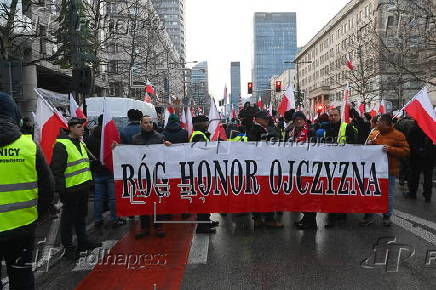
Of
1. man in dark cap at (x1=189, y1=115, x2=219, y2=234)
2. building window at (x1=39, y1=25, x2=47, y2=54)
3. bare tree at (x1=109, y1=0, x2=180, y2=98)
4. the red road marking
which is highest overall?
bare tree at (x1=109, y1=0, x2=180, y2=98)

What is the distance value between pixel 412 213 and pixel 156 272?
5125mm

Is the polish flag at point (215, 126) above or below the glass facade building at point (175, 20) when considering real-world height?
below

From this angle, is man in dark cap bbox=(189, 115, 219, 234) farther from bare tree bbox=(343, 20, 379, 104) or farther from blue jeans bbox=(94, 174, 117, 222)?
bare tree bbox=(343, 20, 379, 104)

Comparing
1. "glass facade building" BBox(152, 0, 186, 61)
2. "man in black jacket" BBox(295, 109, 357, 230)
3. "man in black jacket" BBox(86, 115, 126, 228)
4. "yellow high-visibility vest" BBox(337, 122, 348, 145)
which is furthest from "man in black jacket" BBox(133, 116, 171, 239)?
Result: "glass facade building" BBox(152, 0, 186, 61)

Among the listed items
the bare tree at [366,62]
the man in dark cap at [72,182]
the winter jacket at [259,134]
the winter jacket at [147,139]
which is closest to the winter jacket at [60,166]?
the man in dark cap at [72,182]

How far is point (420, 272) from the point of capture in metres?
4.95

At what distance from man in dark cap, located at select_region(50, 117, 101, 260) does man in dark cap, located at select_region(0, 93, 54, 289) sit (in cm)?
216

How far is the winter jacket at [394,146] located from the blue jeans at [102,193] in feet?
15.1

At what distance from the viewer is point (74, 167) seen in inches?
228

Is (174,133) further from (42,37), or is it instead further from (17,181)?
(42,37)

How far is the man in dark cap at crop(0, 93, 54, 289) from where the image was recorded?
131 inches

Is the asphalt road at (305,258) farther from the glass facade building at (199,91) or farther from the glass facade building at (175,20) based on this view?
the glass facade building at (175,20)

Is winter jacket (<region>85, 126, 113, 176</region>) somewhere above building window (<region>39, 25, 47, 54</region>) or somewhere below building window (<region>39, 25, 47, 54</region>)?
below

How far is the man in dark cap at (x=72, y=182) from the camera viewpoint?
5.64m
